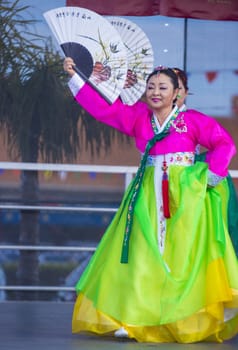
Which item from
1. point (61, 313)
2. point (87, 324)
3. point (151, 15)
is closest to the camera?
point (87, 324)

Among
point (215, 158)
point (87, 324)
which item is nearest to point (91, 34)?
point (215, 158)

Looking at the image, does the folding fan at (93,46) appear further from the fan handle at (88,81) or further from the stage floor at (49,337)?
the stage floor at (49,337)

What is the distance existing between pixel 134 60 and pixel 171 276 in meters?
1.36

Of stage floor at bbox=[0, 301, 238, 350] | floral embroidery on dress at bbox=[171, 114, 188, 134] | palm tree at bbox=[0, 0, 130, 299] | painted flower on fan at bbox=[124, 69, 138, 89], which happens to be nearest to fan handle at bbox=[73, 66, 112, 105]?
painted flower on fan at bbox=[124, 69, 138, 89]

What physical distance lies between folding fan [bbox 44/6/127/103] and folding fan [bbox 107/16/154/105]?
181mm

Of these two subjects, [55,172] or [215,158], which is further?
[55,172]

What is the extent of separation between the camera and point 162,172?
6938 millimetres

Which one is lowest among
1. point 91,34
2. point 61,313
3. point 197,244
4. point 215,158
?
point 61,313

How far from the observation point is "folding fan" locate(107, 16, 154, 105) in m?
7.19

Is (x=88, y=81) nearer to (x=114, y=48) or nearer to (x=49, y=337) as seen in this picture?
(x=114, y=48)

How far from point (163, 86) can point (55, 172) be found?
7.33 feet

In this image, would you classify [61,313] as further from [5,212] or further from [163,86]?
[163,86]

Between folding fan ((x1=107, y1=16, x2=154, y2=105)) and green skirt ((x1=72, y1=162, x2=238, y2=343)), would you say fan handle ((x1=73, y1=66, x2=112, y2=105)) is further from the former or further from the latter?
green skirt ((x1=72, y1=162, x2=238, y2=343))

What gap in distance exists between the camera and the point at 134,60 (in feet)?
24.2
